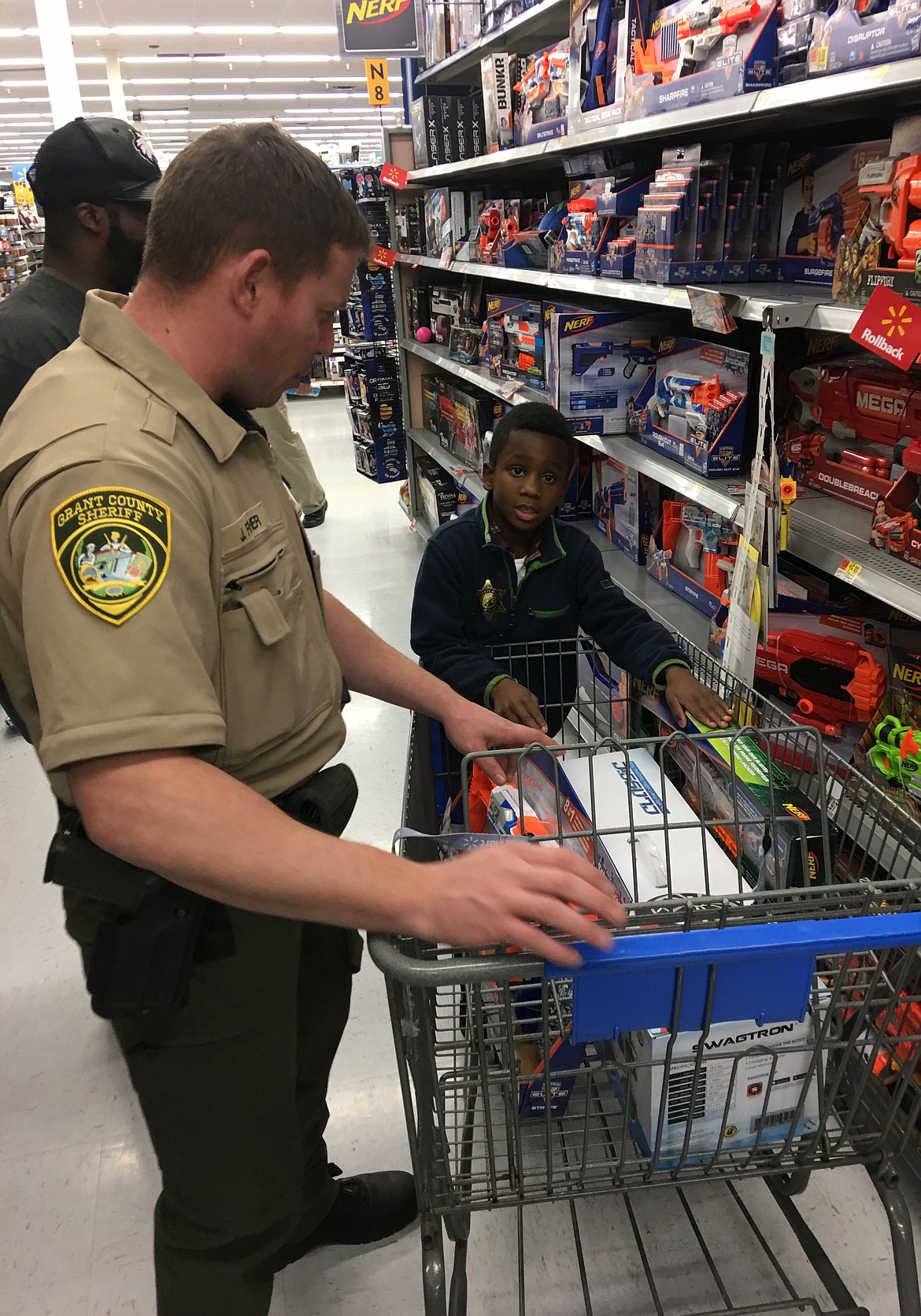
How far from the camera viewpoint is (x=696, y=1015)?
860 millimetres

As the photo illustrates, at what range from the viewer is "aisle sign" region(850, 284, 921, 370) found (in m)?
1.25

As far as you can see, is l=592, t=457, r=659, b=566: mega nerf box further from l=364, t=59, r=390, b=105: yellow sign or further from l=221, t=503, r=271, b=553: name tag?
l=364, t=59, r=390, b=105: yellow sign

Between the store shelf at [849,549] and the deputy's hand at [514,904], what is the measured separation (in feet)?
2.81

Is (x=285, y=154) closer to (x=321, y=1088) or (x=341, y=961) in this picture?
(x=341, y=961)

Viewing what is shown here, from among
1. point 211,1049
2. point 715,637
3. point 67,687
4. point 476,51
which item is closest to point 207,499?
point 67,687

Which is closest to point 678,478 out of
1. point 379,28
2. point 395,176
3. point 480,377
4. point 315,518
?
point 480,377

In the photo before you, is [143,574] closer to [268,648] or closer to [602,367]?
[268,648]

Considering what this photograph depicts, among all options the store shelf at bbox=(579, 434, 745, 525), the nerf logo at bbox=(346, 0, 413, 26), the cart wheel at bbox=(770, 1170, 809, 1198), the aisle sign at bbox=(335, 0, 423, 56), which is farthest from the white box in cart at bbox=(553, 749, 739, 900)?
the nerf logo at bbox=(346, 0, 413, 26)

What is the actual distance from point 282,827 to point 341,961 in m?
0.66

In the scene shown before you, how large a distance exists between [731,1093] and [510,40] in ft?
12.2

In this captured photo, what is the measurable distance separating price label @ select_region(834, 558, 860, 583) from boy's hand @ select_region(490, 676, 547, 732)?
0.58 meters

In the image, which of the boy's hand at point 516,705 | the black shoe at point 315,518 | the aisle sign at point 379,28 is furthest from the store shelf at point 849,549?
the black shoe at point 315,518

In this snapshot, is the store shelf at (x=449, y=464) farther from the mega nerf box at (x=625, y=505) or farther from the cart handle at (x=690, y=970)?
the cart handle at (x=690, y=970)

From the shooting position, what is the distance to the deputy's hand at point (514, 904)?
2.49 feet
